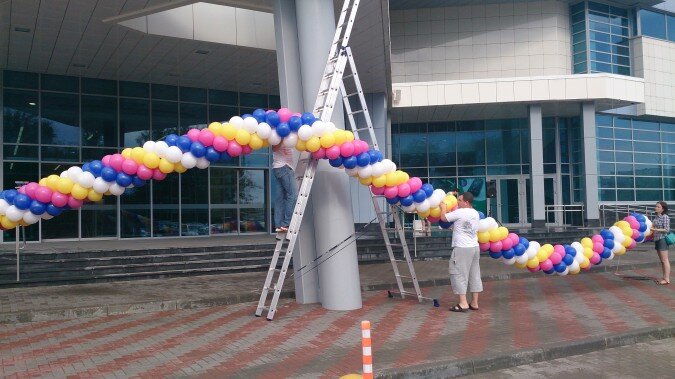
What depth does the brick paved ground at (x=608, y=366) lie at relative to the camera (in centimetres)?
645

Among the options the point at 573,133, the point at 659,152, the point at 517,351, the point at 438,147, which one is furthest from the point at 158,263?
the point at 659,152

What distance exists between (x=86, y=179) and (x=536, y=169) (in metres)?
20.5

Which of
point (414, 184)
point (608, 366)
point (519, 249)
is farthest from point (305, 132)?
point (608, 366)

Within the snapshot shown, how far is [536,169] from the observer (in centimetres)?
2459

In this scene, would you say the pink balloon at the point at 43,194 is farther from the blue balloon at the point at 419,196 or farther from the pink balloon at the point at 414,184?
the blue balloon at the point at 419,196

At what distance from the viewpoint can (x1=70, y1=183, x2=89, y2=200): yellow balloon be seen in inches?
317

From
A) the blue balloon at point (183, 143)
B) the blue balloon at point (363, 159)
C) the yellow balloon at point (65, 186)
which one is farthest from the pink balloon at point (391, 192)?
the yellow balloon at point (65, 186)

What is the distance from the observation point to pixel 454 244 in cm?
946

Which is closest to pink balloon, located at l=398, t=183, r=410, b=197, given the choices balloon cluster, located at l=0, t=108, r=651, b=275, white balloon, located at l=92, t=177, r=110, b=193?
balloon cluster, located at l=0, t=108, r=651, b=275

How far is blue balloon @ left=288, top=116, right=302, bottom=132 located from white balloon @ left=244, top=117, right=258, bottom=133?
1.68 ft

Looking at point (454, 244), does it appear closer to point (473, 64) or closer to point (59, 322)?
point (59, 322)

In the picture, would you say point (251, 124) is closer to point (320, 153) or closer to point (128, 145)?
point (320, 153)

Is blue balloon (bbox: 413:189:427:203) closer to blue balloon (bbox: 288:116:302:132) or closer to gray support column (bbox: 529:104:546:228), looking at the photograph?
blue balloon (bbox: 288:116:302:132)

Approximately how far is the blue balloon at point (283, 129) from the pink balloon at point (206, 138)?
1.00 metres
